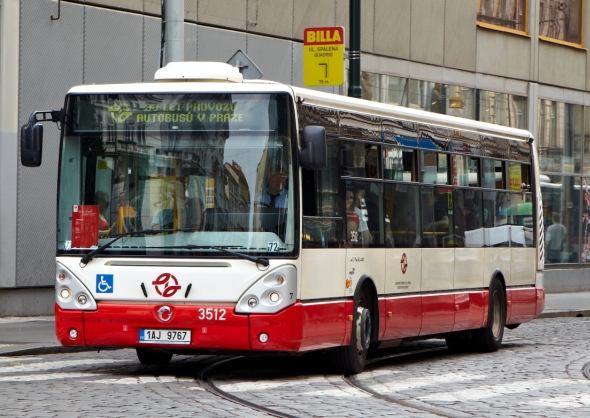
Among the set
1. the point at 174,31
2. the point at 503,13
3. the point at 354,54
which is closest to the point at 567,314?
the point at 354,54

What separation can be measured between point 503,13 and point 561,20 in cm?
298

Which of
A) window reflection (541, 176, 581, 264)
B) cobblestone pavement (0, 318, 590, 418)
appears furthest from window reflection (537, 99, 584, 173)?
cobblestone pavement (0, 318, 590, 418)

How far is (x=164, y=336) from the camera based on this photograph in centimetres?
1148

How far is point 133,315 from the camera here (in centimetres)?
1152

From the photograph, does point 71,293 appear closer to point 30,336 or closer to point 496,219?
point 30,336

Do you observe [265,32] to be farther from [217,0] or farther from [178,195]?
[178,195]

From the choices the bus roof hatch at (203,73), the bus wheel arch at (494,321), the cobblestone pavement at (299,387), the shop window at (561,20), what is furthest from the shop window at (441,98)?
the bus roof hatch at (203,73)

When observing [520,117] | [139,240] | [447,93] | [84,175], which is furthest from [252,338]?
[520,117]

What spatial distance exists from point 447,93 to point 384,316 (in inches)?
625

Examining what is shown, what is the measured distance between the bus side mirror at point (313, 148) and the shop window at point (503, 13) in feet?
61.3

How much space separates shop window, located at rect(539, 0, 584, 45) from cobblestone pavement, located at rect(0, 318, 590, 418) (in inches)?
708

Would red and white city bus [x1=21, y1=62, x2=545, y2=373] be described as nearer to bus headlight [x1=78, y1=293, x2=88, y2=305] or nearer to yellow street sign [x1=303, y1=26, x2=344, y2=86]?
bus headlight [x1=78, y1=293, x2=88, y2=305]

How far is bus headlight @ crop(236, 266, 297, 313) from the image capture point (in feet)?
37.1

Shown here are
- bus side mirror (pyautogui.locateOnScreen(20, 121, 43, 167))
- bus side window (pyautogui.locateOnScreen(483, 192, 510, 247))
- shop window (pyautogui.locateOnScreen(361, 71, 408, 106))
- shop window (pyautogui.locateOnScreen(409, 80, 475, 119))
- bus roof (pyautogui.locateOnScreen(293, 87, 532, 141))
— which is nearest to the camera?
bus side mirror (pyautogui.locateOnScreen(20, 121, 43, 167))
